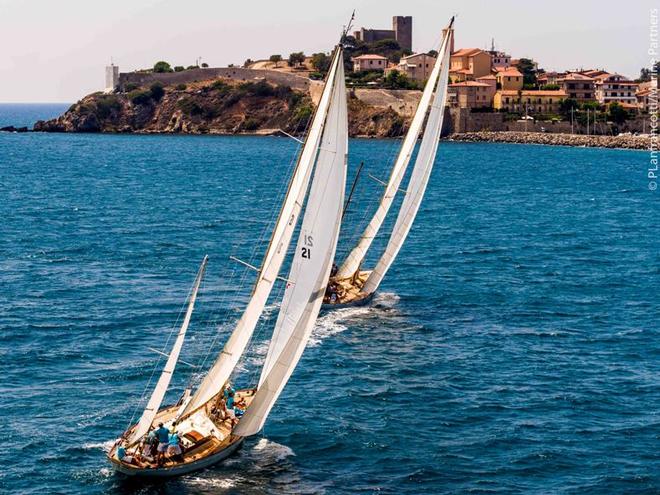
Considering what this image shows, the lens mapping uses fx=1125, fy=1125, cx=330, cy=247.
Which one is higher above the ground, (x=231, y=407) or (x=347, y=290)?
(x=347, y=290)

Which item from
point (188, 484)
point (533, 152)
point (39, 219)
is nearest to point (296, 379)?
point (188, 484)

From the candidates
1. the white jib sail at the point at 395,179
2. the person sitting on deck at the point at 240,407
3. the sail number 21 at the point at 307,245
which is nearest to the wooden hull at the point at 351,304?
the white jib sail at the point at 395,179

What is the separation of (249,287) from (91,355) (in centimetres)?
1696

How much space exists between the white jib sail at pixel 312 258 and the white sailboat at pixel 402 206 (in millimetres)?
19961

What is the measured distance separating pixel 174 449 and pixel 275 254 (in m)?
7.12

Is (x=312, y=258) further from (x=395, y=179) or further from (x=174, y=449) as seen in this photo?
(x=395, y=179)

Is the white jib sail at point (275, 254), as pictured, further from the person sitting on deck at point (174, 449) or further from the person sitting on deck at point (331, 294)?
the person sitting on deck at point (331, 294)

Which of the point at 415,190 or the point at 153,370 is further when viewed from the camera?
the point at 415,190

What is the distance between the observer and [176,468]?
34781 millimetres

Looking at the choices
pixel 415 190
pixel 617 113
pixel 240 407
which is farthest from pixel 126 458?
pixel 617 113

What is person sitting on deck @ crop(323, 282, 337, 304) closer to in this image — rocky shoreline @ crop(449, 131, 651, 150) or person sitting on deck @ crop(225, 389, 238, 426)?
person sitting on deck @ crop(225, 389, 238, 426)

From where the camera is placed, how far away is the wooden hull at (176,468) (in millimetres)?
34312

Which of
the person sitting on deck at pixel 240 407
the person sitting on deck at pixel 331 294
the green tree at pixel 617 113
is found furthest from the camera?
the green tree at pixel 617 113

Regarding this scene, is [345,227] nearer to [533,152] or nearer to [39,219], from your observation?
[39,219]
